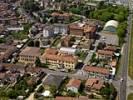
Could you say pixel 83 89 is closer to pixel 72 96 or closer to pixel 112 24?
pixel 72 96

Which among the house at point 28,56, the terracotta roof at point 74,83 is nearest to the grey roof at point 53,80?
the terracotta roof at point 74,83

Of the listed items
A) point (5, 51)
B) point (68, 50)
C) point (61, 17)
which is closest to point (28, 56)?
point (5, 51)

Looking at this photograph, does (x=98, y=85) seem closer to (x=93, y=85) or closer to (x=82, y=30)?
(x=93, y=85)

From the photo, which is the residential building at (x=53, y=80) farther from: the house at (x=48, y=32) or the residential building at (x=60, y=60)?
the house at (x=48, y=32)

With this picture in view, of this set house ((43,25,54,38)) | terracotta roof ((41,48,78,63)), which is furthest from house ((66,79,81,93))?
house ((43,25,54,38))

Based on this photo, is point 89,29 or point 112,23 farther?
point 112,23
